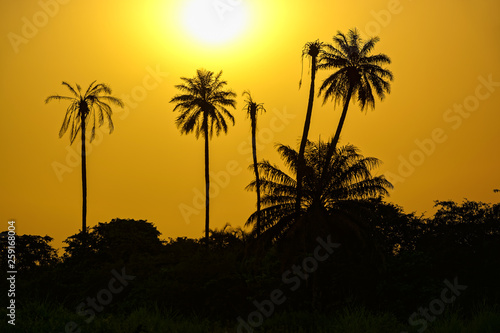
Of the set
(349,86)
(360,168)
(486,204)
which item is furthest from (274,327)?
(486,204)

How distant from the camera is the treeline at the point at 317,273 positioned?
45281 mm

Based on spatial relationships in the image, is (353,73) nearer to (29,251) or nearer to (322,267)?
(322,267)

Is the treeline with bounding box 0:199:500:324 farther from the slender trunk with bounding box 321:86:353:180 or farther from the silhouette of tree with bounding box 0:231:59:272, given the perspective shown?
the silhouette of tree with bounding box 0:231:59:272

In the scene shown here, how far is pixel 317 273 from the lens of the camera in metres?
47.4

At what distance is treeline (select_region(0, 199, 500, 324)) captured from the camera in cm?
4528

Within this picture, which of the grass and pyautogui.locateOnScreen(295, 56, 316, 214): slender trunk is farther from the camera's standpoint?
pyautogui.locateOnScreen(295, 56, 316, 214): slender trunk

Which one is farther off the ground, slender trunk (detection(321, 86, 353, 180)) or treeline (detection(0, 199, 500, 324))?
slender trunk (detection(321, 86, 353, 180))

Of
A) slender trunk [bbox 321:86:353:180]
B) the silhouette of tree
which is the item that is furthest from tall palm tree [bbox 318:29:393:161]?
the silhouette of tree

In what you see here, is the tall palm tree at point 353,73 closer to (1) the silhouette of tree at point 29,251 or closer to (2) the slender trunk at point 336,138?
(2) the slender trunk at point 336,138

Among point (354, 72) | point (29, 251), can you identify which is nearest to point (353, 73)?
point (354, 72)

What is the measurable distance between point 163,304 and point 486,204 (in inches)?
1125

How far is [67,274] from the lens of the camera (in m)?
60.6

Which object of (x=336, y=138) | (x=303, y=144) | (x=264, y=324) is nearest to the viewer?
(x=264, y=324)

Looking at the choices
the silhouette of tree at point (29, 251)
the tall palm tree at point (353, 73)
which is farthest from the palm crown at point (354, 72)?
the silhouette of tree at point (29, 251)
